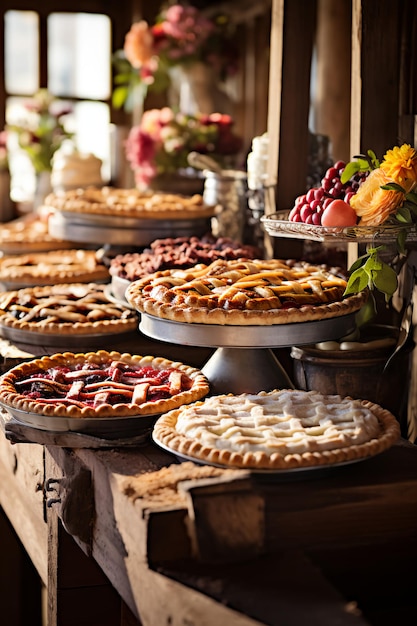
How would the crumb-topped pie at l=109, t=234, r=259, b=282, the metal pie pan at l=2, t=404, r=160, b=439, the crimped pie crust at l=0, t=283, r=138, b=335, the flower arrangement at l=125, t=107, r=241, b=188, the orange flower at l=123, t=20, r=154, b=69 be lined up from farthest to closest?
the orange flower at l=123, t=20, r=154, b=69 → the flower arrangement at l=125, t=107, r=241, b=188 → the crumb-topped pie at l=109, t=234, r=259, b=282 → the crimped pie crust at l=0, t=283, r=138, b=335 → the metal pie pan at l=2, t=404, r=160, b=439

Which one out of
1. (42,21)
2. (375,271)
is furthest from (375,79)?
(42,21)

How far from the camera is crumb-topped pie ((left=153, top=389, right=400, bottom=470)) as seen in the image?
1.96 m

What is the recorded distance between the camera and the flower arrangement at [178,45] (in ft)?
18.7

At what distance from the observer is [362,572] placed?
2021mm

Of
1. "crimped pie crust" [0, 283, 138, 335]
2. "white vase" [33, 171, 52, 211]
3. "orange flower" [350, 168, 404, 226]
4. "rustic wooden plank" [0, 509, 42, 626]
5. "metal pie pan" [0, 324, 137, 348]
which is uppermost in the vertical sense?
"orange flower" [350, 168, 404, 226]

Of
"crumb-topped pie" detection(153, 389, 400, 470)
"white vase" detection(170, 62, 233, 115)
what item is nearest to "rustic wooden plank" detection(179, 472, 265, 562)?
"crumb-topped pie" detection(153, 389, 400, 470)

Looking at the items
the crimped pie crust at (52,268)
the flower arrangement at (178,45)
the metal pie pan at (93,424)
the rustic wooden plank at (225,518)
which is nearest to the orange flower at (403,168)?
the metal pie pan at (93,424)

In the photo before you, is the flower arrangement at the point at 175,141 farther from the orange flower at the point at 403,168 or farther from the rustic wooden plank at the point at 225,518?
the rustic wooden plank at the point at 225,518

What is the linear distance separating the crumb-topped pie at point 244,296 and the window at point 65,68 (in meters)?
4.81

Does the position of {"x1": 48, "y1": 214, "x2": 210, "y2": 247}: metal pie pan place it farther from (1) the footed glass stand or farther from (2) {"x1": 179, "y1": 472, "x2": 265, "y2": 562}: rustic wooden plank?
(2) {"x1": 179, "y1": 472, "x2": 265, "y2": 562}: rustic wooden plank

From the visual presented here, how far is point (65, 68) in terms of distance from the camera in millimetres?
7621

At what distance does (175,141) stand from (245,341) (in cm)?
279

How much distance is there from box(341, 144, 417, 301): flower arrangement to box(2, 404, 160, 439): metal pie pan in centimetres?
64

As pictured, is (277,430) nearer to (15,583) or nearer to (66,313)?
(66,313)
